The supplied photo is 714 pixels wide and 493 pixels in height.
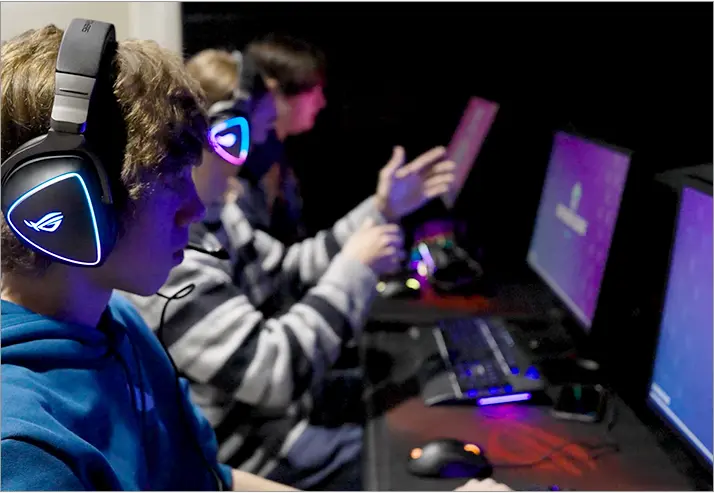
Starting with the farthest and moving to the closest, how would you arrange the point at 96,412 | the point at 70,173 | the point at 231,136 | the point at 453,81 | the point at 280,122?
the point at 453,81
the point at 280,122
the point at 231,136
the point at 96,412
the point at 70,173

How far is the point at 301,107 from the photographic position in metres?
1.96

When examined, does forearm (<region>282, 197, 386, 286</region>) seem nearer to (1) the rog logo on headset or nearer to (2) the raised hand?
(2) the raised hand

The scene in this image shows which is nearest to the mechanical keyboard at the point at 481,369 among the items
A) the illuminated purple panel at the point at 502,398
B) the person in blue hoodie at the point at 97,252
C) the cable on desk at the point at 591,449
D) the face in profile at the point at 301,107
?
the illuminated purple panel at the point at 502,398

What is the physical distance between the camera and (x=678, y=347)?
91cm

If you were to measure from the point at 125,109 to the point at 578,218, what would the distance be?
96 cm

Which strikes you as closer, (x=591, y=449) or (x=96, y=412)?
(x=96, y=412)

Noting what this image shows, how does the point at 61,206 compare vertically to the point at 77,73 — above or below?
below

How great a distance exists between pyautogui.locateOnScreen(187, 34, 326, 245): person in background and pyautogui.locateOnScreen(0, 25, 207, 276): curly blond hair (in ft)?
3.19

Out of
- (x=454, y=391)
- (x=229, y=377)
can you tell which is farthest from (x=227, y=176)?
(x=454, y=391)

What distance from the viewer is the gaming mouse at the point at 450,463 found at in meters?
0.93

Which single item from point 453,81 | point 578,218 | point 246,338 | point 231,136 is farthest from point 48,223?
point 453,81

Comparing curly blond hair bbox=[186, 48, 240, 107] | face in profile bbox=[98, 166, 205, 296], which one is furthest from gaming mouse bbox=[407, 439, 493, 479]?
curly blond hair bbox=[186, 48, 240, 107]

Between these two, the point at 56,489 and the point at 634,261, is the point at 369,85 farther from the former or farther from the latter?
the point at 56,489

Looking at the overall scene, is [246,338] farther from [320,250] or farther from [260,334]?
[320,250]
